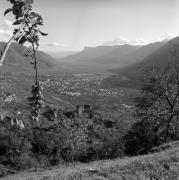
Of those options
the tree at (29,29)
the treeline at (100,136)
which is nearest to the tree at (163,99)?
the treeline at (100,136)

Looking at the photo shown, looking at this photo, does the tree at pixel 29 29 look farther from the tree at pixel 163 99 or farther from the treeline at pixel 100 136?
the tree at pixel 163 99

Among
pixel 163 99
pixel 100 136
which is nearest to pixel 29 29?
pixel 163 99

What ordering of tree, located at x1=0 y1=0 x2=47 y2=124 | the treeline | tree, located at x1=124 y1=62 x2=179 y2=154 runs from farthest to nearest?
the treeline
tree, located at x1=124 y1=62 x2=179 y2=154
tree, located at x1=0 y1=0 x2=47 y2=124

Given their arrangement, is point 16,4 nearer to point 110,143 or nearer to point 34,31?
point 34,31

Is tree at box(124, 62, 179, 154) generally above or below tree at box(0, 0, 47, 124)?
below

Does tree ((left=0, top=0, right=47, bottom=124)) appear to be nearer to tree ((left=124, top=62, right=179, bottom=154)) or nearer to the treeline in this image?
the treeline

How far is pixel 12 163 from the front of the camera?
167 feet

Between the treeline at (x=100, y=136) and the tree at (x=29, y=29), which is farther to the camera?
the treeline at (x=100, y=136)

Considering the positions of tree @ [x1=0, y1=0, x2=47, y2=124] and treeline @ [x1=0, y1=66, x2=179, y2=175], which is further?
treeline @ [x1=0, y1=66, x2=179, y2=175]

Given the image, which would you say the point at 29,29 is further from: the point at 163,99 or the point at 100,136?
the point at 100,136

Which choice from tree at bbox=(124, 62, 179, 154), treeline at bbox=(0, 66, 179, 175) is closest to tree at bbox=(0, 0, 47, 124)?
treeline at bbox=(0, 66, 179, 175)

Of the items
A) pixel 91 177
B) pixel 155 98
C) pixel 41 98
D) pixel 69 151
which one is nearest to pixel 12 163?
pixel 69 151

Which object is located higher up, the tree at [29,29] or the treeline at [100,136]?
the tree at [29,29]

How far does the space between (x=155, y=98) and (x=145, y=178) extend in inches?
916
